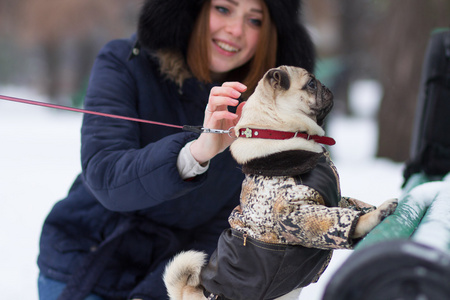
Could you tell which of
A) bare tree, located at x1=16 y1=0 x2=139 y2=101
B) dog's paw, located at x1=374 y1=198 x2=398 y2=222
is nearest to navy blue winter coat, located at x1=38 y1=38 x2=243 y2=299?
dog's paw, located at x1=374 y1=198 x2=398 y2=222

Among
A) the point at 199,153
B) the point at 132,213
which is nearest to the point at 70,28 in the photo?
the point at 132,213

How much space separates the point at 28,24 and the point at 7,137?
435cm

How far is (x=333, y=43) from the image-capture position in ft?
33.3

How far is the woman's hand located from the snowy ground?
1.50ft

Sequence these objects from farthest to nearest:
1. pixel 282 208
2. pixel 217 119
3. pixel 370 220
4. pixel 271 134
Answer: pixel 217 119 < pixel 271 134 < pixel 282 208 < pixel 370 220

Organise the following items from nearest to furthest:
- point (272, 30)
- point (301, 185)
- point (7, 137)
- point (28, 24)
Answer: point (301, 185) → point (272, 30) → point (7, 137) → point (28, 24)

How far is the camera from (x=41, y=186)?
4598 millimetres

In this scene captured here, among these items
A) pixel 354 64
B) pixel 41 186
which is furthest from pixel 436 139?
pixel 354 64

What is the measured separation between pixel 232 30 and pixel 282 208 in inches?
35.1

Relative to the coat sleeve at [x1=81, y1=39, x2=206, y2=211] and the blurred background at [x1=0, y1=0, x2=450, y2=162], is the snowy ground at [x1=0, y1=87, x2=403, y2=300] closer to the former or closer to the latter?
the coat sleeve at [x1=81, y1=39, x2=206, y2=211]

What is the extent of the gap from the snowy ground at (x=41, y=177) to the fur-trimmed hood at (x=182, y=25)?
0.57 metres

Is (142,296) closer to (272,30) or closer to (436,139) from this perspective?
(272,30)

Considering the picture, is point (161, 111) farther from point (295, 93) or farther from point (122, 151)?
point (295, 93)

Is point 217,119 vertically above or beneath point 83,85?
above
